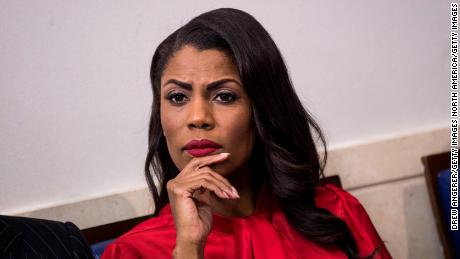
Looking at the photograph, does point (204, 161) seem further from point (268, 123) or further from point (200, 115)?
point (268, 123)

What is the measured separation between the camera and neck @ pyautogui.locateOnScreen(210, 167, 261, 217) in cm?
117

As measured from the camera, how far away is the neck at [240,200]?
117cm

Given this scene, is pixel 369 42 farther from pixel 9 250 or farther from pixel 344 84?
pixel 9 250

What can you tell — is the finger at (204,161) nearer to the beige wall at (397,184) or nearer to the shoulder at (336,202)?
the shoulder at (336,202)

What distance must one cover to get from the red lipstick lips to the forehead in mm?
139

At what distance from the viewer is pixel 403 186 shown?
1.88 meters

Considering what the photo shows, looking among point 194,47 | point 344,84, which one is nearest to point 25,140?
point 194,47

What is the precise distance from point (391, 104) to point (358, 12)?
37 cm

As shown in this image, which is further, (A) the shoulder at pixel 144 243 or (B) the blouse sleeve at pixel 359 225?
(B) the blouse sleeve at pixel 359 225

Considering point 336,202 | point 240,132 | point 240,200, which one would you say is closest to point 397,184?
point 336,202

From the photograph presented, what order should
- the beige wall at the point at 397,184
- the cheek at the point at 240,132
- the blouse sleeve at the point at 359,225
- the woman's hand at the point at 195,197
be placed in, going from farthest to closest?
the beige wall at the point at 397,184
the blouse sleeve at the point at 359,225
the cheek at the point at 240,132
the woman's hand at the point at 195,197

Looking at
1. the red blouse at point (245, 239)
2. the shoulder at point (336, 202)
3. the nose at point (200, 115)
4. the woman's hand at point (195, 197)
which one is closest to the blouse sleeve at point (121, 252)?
the red blouse at point (245, 239)

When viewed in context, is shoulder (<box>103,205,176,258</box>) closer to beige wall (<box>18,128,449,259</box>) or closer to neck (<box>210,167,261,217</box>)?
neck (<box>210,167,261,217</box>)

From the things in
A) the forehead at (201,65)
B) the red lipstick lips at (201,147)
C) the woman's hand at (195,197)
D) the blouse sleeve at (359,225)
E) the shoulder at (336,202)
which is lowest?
the blouse sleeve at (359,225)
